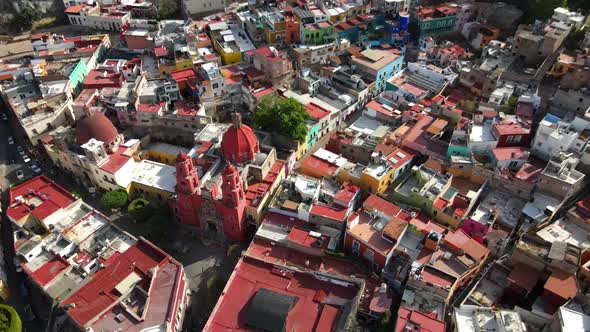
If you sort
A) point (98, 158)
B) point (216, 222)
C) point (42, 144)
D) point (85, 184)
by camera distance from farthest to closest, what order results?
point (42, 144), point (85, 184), point (98, 158), point (216, 222)

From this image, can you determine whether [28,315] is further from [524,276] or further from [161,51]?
[524,276]

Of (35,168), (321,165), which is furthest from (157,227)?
(35,168)

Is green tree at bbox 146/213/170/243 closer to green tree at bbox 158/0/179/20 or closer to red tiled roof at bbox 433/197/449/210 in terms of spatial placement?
red tiled roof at bbox 433/197/449/210

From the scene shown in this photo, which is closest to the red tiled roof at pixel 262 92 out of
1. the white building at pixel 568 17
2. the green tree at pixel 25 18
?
the white building at pixel 568 17

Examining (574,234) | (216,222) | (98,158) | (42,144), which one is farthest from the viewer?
(42,144)

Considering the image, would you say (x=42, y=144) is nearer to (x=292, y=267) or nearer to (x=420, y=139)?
(x=292, y=267)

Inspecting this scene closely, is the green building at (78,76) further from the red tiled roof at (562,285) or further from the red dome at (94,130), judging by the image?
the red tiled roof at (562,285)

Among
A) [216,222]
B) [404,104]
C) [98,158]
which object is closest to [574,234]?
[404,104]
